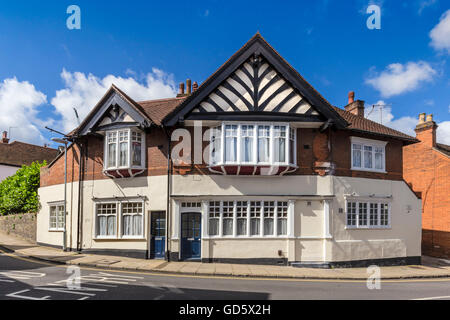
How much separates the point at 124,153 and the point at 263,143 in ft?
22.6

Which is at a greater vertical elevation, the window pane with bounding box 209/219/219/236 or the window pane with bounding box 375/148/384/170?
the window pane with bounding box 375/148/384/170

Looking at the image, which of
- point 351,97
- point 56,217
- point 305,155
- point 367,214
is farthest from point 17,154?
point 367,214

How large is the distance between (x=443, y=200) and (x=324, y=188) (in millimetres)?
10822

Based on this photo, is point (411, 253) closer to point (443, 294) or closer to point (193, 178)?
point (443, 294)

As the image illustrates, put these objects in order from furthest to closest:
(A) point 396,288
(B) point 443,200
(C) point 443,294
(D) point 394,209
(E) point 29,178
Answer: (E) point 29,178 → (B) point 443,200 → (D) point 394,209 → (A) point 396,288 → (C) point 443,294

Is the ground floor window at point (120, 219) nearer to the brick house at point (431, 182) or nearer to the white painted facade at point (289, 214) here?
the white painted facade at point (289, 214)

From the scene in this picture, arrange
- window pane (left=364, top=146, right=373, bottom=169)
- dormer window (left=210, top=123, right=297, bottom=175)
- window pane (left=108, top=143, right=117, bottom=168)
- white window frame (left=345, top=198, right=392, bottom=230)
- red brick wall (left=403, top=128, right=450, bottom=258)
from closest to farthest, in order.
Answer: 1. dormer window (left=210, top=123, right=297, bottom=175)
2. white window frame (left=345, top=198, right=392, bottom=230)
3. window pane (left=108, top=143, right=117, bottom=168)
4. window pane (left=364, top=146, right=373, bottom=169)
5. red brick wall (left=403, top=128, right=450, bottom=258)

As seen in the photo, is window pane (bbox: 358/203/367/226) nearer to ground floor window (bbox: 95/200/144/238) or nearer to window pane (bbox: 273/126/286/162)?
window pane (bbox: 273/126/286/162)

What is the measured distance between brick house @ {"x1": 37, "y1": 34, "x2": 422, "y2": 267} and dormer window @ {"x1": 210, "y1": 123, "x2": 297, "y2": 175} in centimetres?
5

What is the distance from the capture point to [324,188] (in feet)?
50.9

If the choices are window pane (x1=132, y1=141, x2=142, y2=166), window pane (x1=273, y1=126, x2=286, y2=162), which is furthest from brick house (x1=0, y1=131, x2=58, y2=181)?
window pane (x1=273, y1=126, x2=286, y2=162)

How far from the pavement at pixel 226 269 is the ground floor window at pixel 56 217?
2.35 m

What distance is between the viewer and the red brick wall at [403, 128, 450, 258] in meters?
20.7

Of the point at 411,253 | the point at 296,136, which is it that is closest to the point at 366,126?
the point at 296,136
